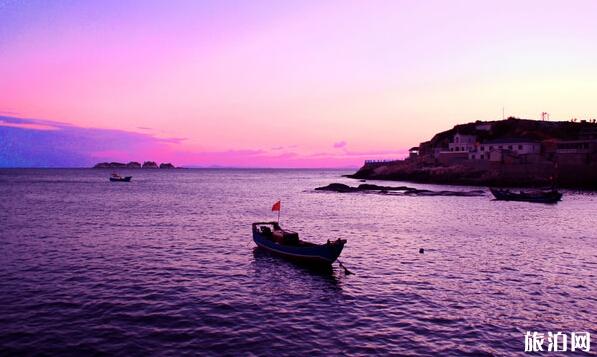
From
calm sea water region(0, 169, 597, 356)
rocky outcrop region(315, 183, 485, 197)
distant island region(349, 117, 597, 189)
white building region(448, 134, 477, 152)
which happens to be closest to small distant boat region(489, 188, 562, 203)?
rocky outcrop region(315, 183, 485, 197)

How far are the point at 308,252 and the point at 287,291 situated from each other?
18.0 feet

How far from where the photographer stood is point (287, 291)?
903 inches

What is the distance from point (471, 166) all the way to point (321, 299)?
105m

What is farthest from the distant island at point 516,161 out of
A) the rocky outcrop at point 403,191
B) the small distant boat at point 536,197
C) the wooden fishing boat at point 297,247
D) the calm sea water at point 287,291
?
the wooden fishing boat at point 297,247

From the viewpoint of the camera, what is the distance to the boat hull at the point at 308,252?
26938 mm

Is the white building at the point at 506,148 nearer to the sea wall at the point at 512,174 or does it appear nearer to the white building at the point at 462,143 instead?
the sea wall at the point at 512,174

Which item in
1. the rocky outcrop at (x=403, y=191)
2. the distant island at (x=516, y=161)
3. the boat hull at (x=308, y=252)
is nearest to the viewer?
the boat hull at (x=308, y=252)

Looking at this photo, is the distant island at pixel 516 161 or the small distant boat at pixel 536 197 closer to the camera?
the small distant boat at pixel 536 197

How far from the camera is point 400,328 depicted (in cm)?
1761

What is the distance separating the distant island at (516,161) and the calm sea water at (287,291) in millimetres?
61496

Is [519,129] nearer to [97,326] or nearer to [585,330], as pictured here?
[585,330]

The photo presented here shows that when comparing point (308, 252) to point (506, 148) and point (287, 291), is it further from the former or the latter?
point (506, 148)

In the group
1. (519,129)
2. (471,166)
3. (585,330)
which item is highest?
(519,129)

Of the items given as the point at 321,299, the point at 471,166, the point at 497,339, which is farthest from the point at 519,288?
the point at 471,166
